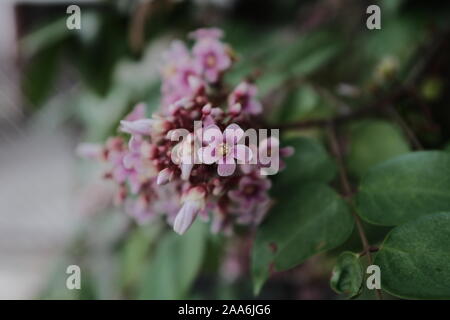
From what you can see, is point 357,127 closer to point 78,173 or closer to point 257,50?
point 257,50

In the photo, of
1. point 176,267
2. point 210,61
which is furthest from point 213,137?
point 176,267

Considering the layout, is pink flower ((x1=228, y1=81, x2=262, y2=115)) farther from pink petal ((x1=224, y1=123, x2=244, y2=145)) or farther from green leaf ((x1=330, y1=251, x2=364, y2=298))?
green leaf ((x1=330, y1=251, x2=364, y2=298))

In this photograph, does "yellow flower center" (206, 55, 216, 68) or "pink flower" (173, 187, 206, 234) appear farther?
"yellow flower center" (206, 55, 216, 68)

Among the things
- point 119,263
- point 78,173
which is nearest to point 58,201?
point 78,173

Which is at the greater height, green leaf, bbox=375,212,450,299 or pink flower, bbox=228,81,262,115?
pink flower, bbox=228,81,262,115

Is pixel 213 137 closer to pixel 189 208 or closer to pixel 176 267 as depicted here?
pixel 189 208

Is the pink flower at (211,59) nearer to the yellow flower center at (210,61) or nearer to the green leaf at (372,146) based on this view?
the yellow flower center at (210,61)

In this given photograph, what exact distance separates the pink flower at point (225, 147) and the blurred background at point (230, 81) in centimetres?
25

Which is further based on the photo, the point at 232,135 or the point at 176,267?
the point at 176,267

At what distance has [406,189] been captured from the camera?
0.58 meters

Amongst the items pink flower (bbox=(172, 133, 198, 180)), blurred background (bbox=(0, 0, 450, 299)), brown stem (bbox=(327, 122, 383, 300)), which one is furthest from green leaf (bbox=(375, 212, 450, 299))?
pink flower (bbox=(172, 133, 198, 180))

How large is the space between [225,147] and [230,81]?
Result: 1.45ft

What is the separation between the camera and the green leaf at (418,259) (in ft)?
1.54

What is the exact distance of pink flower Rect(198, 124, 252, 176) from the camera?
0.53 m
